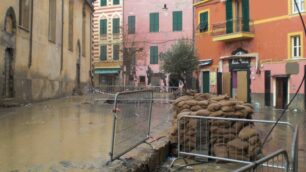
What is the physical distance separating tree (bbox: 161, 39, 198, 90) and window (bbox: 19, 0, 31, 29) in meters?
17.4

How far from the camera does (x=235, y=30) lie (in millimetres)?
33000

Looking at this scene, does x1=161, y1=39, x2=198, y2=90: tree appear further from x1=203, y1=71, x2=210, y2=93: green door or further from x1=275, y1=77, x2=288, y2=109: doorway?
x1=275, y1=77, x2=288, y2=109: doorway

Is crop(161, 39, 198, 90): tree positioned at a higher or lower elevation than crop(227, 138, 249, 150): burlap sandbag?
higher

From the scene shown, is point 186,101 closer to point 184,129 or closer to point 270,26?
point 184,129

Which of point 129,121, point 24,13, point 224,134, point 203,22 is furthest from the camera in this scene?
point 203,22

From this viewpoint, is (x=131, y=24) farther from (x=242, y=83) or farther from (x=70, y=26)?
(x=70, y=26)

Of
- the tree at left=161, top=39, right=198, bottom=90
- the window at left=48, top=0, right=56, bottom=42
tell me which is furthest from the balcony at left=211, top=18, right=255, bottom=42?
the window at left=48, top=0, right=56, bottom=42

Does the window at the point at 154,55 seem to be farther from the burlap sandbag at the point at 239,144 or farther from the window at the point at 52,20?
the burlap sandbag at the point at 239,144

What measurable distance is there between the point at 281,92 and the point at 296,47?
322 centimetres

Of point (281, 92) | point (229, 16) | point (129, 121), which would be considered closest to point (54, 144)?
point (129, 121)

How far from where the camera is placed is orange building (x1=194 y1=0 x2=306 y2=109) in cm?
2903

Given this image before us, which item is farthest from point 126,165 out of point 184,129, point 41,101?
point 41,101

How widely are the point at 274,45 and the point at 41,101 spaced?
1654cm

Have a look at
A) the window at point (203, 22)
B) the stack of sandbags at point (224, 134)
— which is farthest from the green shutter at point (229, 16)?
the stack of sandbags at point (224, 134)
